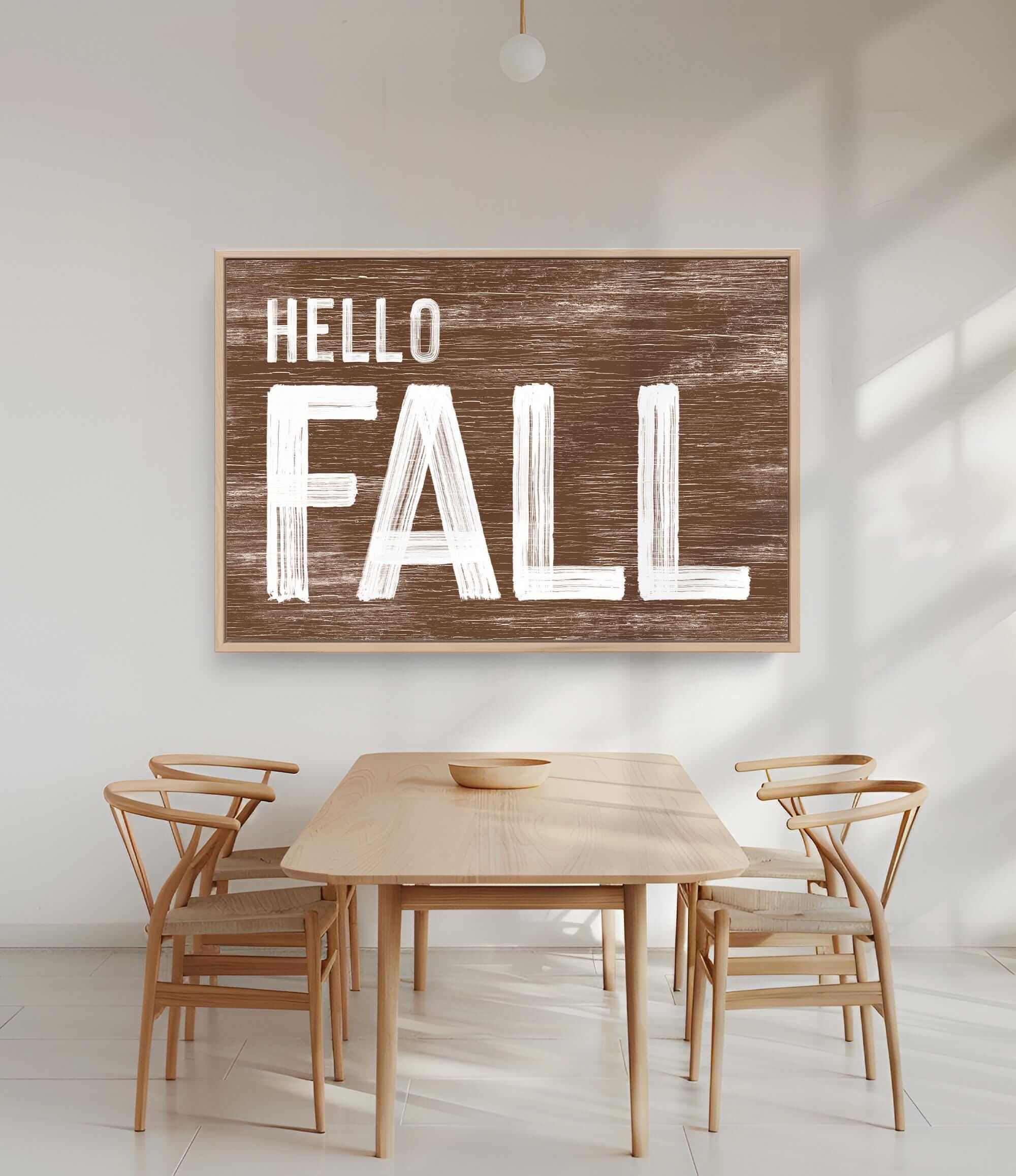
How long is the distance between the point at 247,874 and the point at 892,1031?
1766mm

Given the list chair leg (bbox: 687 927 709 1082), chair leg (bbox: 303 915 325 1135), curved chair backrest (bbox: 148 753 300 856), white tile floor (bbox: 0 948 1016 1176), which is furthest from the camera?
curved chair backrest (bbox: 148 753 300 856)

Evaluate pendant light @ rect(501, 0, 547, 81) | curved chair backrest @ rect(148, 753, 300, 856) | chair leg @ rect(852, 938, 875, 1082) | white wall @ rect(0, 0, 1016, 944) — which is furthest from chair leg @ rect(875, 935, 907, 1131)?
pendant light @ rect(501, 0, 547, 81)

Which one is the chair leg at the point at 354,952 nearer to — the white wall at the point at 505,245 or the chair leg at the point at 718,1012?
the white wall at the point at 505,245

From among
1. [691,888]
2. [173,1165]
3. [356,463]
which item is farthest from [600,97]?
[173,1165]

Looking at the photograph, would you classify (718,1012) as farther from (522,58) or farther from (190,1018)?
(522,58)

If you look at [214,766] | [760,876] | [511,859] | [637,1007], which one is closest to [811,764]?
[760,876]

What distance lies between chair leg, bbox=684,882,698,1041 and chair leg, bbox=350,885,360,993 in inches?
40.2

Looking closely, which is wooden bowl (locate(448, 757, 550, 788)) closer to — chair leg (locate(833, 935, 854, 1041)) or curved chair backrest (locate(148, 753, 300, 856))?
curved chair backrest (locate(148, 753, 300, 856))

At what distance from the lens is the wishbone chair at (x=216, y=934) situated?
255 cm

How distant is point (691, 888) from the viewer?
2941 mm

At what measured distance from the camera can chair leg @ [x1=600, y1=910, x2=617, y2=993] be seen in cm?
343

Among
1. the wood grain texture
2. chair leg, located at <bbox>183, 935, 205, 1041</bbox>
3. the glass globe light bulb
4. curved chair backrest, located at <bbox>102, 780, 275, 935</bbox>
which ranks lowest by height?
chair leg, located at <bbox>183, 935, 205, 1041</bbox>

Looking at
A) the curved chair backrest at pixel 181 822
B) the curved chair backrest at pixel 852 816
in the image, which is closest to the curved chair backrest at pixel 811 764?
the curved chair backrest at pixel 852 816

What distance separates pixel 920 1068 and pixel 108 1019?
229cm
